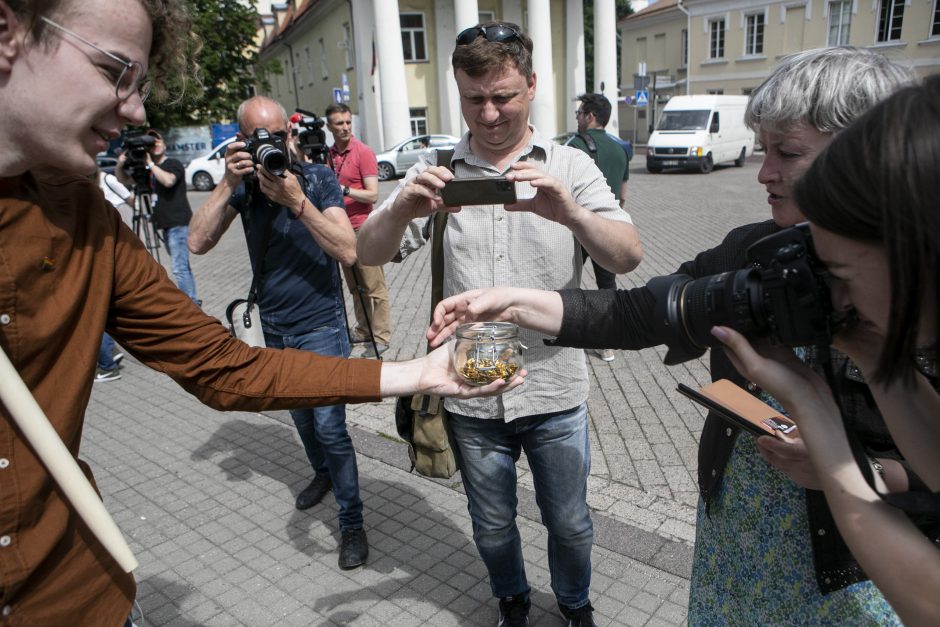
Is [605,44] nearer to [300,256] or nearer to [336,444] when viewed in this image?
[300,256]

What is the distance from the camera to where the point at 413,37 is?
2833 cm

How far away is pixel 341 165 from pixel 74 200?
5.13m

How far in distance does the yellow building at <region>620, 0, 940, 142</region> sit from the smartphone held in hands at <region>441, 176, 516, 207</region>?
92.8ft

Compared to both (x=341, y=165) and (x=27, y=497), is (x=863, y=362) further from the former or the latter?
(x=341, y=165)

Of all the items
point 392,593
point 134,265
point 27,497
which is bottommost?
point 392,593

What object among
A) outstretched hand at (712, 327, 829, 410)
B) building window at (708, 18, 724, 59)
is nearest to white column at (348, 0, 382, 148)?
building window at (708, 18, 724, 59)

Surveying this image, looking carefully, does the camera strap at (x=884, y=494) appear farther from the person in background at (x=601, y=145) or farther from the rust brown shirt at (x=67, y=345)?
the person in background at (x=601, y=145)

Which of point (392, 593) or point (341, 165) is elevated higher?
point (341, 165)

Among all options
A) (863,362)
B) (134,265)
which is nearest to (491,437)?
(134,265)

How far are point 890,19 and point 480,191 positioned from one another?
117ft

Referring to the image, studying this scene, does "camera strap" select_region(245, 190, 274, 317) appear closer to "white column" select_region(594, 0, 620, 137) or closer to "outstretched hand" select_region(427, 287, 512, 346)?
"outstretched hand" select_region(427, 287, 512, 346)

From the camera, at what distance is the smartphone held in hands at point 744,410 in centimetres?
147

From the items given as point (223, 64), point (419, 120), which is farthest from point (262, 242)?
point (419, 120)

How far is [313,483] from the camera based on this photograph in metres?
3.90
